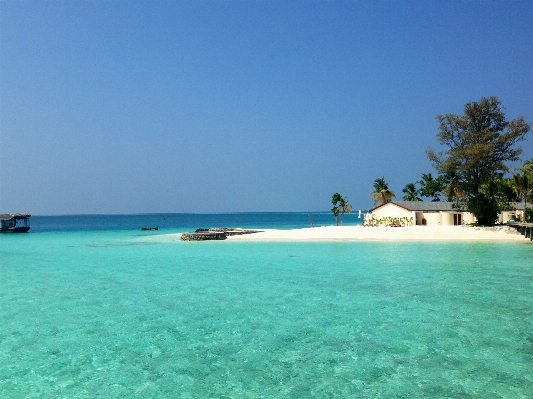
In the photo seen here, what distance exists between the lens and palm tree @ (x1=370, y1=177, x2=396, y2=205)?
76.2m

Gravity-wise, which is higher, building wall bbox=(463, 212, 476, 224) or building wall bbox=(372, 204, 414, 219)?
building wall bbox=(372, 204, 414, 219)

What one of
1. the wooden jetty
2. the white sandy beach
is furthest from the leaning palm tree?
the wooden jetty

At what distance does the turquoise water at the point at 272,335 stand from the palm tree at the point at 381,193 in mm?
56868

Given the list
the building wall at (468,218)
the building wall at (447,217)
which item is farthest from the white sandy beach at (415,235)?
the building wall at (447,217)

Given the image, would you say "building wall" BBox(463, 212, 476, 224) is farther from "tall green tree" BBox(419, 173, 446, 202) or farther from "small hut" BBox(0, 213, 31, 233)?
"small hut" BBox(0, 213, 31, 233)

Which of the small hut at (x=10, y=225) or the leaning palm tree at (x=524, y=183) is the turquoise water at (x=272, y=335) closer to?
the leaning palm tree at (x=524, y=183)

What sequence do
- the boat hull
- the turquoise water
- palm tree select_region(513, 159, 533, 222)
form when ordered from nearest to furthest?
the turquoise water, palm tree select_region(513, 159, 533, 222), the boat hull

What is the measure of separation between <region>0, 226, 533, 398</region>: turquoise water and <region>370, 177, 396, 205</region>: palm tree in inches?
2239

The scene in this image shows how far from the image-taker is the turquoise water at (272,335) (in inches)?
285

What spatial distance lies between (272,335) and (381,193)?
6927 centimetres

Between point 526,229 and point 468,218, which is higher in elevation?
point 468,218

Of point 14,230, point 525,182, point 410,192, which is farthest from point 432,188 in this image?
point 14,230

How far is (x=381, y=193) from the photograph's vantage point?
76.4 m

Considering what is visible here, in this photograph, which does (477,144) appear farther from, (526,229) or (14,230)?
(14,230)
